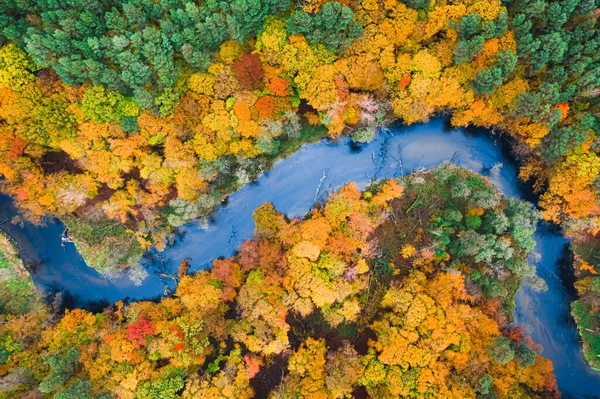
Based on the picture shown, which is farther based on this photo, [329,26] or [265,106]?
[265,106]

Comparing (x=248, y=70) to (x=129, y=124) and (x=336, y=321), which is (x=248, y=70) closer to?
(x=129, y=124)

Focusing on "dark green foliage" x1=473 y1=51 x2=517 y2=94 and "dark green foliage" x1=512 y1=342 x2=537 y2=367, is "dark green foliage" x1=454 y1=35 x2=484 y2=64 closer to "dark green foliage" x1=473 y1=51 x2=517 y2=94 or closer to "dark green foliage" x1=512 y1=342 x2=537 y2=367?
"dark green foliage" x1=473 y1=51 x2=517 y2=94

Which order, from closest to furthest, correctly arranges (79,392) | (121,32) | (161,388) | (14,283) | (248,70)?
1. (121,32)
2. (79,392)
3. (248,70)
4. (161,388)
5. (14,283)

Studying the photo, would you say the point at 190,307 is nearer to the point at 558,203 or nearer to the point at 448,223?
the point at 448,223

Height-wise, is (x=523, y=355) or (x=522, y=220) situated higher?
(x=522, y=220)

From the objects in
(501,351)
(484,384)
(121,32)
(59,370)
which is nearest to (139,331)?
(59,370)

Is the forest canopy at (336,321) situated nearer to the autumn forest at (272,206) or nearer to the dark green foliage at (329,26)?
the autumn forest at (272,206)

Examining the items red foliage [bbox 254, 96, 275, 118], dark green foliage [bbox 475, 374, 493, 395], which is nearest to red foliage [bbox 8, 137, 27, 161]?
red foliage [bbox 254, 96, 275, 118]
